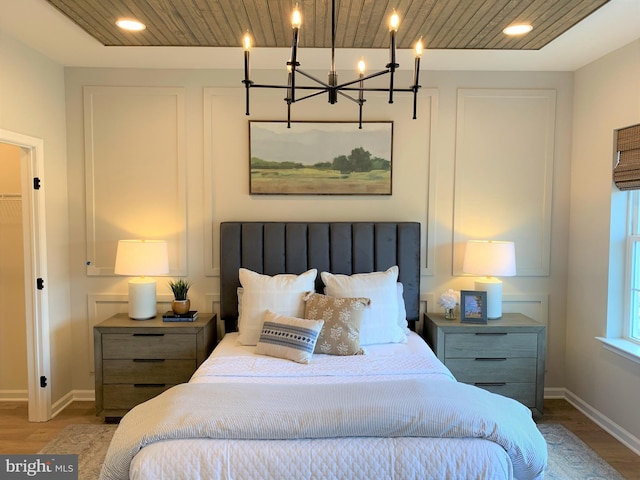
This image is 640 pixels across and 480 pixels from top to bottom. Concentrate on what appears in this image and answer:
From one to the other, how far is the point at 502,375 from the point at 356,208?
1.68m


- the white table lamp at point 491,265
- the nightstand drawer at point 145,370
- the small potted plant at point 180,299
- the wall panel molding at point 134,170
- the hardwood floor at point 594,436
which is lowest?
the hardwood floor at point 594,436

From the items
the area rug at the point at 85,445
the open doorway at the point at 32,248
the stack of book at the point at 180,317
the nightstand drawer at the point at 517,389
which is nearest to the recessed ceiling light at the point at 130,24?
the open doorway at the point at 32,248

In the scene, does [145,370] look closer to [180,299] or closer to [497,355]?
[180,299]

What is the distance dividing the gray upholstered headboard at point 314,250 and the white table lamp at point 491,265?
0.43 metres

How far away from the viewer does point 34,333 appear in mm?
3289

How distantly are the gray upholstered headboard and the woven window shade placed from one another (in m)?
1.44

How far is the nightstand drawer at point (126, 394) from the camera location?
127 inches

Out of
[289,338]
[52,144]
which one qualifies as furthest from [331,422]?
[52,144]

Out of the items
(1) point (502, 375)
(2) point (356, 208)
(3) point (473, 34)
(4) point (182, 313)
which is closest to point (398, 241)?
(2) point (356, 208)


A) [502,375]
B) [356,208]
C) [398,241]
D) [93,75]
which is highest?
[93,75]

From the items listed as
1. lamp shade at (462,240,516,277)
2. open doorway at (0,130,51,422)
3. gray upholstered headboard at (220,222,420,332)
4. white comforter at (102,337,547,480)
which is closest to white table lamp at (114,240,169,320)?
gray upholstered headboard at (220,222,420,332)

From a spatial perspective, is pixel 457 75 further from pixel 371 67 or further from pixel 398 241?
pixel 398 241

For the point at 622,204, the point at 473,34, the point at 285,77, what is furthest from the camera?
the point at 285,77

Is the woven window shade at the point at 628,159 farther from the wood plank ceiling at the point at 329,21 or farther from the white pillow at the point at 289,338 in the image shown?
the white pillow at the point at 289,338
